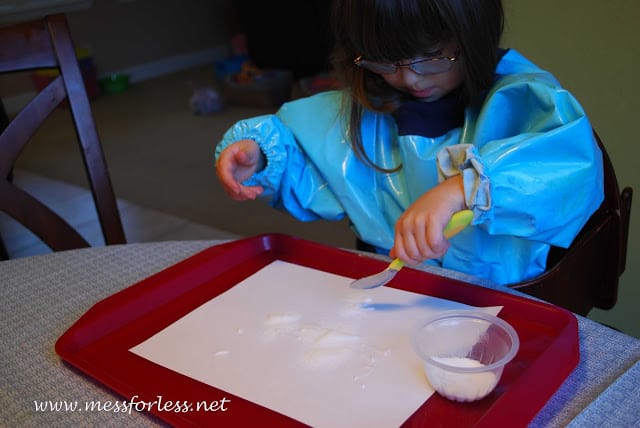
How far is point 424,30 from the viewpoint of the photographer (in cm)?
73

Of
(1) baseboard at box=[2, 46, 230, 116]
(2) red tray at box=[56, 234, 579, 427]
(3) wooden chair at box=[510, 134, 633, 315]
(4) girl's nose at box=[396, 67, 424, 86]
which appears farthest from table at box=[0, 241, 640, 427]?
(1) baseboard at box=[2, 46, 230, 116]

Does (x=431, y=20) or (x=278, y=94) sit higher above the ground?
(x=431, y=20)

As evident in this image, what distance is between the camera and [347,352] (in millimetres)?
584

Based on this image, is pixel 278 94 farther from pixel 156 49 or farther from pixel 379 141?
pixel 379 141

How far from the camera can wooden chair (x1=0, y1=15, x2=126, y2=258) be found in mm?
986

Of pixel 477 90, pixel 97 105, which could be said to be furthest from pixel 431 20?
pixel 97 105

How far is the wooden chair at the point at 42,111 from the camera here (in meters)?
0.99

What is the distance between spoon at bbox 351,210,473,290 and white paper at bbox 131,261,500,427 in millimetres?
10

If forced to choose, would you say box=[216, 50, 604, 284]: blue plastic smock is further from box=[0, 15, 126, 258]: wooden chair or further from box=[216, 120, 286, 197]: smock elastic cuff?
box=[0, 15, 126, 258]: wooden chair

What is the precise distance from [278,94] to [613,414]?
3.27 m

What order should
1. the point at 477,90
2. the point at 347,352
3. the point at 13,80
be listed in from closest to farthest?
the point at 347,352 → the point at 477,90 → the point at 13,80

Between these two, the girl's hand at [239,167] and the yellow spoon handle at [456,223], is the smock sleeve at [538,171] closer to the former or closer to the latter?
the yellow spoon handle at [456,223]

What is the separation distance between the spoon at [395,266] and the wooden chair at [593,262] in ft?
0.55

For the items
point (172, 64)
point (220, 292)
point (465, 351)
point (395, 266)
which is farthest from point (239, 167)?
point (172, 64)
